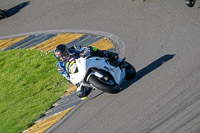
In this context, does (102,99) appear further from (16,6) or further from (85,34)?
(16,6)

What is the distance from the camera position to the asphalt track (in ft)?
29.7

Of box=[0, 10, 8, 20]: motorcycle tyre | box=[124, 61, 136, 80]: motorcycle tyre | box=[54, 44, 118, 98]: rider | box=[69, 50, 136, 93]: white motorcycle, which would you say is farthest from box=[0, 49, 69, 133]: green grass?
box=[0, 10, 8, 20]: motorcycle tyre

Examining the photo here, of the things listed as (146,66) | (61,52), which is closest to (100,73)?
(61,52)

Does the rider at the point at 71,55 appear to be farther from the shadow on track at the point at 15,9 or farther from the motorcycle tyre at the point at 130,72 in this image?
the shadow on track at the point at 15,9

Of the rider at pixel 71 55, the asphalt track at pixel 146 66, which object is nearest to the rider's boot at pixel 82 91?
the rider at pixel 71 55

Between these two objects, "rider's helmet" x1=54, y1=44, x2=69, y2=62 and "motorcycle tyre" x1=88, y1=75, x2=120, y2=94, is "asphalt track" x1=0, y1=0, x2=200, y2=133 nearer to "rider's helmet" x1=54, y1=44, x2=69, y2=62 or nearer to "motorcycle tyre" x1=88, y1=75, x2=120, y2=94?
"motorcycle tyre" x1=88, y1=75, x2=120, y2=94

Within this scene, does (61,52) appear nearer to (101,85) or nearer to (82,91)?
(82,91)

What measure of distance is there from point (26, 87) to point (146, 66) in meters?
4.52

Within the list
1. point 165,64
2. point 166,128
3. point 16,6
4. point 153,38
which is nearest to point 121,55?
point 153,38

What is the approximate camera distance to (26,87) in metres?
14.1

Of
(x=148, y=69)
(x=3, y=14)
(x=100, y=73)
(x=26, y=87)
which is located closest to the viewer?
(x=100, y=73)

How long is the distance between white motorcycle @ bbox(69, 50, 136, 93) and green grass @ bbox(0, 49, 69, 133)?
2071 mm

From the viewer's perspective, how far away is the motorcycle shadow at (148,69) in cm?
1100

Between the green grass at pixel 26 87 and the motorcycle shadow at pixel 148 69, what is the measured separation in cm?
235
